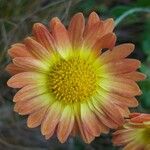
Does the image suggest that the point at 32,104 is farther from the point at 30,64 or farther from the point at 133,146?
the point at 133,146

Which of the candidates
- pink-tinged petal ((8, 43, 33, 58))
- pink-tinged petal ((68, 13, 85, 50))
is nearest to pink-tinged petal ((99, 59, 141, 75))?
pink-tinged petal ((68, 13, 85, 50))

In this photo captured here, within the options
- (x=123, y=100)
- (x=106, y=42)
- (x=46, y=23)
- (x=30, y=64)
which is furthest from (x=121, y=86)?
(x=46, y=23)

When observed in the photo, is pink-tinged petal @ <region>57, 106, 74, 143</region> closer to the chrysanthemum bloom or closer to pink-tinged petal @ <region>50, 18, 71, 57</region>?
the chrysanthemum bloom

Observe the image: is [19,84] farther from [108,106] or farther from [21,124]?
[21,124]

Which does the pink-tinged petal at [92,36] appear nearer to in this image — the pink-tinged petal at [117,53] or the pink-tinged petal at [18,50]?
the pink-tinged petal at [117,53]

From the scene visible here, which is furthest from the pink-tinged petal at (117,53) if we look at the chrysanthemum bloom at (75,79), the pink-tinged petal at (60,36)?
the pink-tinged petal at (60,36)

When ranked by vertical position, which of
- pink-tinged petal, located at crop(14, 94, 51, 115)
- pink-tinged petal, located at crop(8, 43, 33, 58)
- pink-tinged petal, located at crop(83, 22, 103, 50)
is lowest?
pink-tinged petal, located at crop(14, 94, 51, 115)
